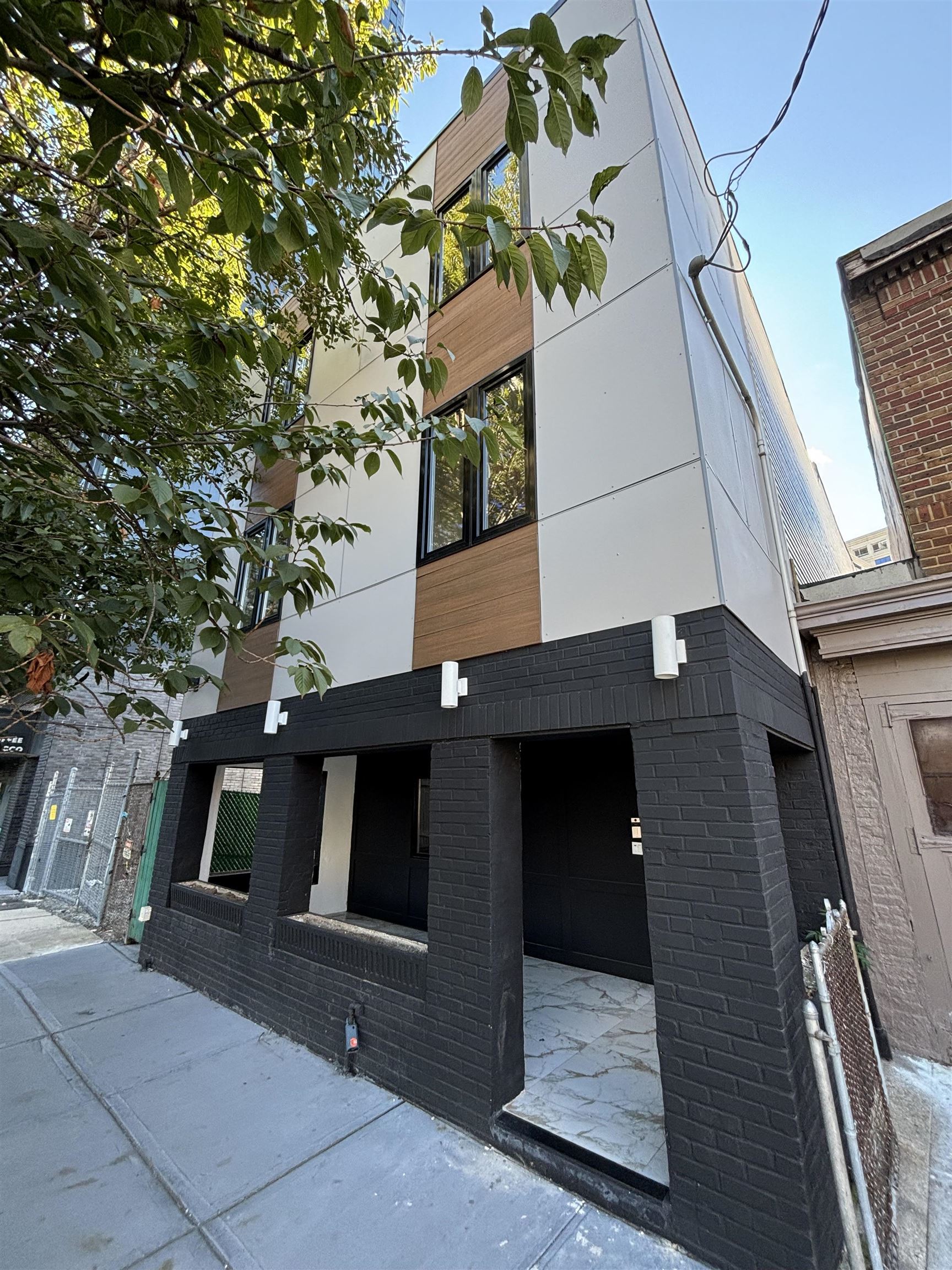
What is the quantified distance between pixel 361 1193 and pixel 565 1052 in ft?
5.99

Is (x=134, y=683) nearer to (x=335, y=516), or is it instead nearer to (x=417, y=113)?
(x=335, y=516)

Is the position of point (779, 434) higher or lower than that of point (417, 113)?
lower

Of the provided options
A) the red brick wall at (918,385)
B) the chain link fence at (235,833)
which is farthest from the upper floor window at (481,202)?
the chain link fence at (235,833)

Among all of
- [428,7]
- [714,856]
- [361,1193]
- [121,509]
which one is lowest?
[361,1193]

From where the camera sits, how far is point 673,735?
2.91m

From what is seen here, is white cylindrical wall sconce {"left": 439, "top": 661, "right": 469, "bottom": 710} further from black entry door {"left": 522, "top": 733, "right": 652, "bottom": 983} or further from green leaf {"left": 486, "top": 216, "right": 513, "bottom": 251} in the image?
green leaf {"left": 486, "top": 216, "right": 513, "bottom": 251}

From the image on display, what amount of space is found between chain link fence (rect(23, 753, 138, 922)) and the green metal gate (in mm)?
1163

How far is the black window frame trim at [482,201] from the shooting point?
4.94 meters

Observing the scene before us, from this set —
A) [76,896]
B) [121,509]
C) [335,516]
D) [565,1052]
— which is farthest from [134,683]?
[565,1052]

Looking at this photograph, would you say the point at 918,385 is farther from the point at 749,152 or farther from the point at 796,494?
the point at 796,494

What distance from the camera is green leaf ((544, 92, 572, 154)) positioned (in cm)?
166

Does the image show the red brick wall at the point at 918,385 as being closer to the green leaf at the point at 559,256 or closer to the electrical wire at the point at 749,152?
the electrical wire at the point at 749,152

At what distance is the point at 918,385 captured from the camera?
4.80 meters

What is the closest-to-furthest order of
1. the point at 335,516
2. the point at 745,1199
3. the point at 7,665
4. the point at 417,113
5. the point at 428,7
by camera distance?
the point at 745,1199 < the point at 7,665 < the point at 428,7 < the point at 335,516 < the point at 417,113
